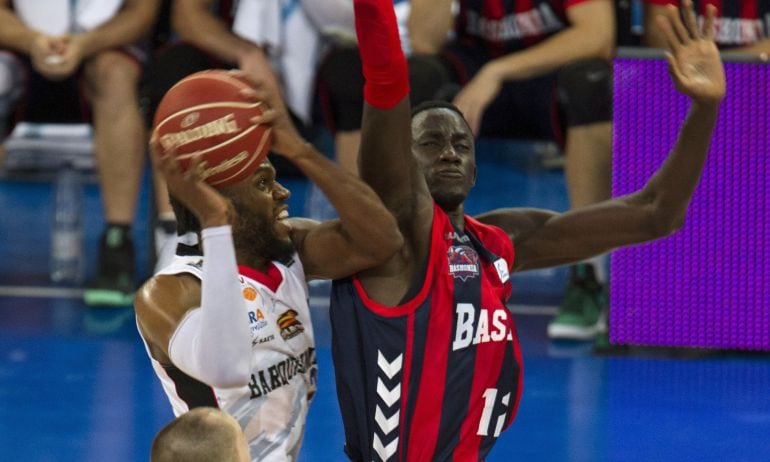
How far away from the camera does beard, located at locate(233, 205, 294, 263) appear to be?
11.2ft

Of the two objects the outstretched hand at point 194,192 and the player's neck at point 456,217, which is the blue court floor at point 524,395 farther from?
the outstretched hand at point 194,192

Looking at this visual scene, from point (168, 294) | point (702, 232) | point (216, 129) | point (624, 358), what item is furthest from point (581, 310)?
point (216, 129)

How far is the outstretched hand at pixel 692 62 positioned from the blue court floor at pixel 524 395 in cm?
176

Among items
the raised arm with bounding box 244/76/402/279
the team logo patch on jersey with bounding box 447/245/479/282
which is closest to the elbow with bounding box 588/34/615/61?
the team logo patch on jersey with bounding box 447/245/479/282

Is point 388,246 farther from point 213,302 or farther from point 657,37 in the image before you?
point 657,37

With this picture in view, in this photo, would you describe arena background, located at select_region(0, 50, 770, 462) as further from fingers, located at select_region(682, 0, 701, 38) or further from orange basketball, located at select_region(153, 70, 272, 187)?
orange basketball, located at select_region(153, 70, 272, 187)

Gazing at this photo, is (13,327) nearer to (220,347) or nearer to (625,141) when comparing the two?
(625,141)

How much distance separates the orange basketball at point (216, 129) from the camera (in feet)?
9.97

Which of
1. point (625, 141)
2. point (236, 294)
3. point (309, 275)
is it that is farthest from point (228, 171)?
point (625, 141)

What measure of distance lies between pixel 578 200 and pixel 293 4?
4.87ft

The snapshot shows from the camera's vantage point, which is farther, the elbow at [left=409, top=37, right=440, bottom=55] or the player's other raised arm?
the elbow at [left=409, top=37, right=440, bottom=55]

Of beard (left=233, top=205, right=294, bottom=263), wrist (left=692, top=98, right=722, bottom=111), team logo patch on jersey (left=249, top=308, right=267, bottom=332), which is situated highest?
wrist (left=692, top=98, right=722, bottom=111)

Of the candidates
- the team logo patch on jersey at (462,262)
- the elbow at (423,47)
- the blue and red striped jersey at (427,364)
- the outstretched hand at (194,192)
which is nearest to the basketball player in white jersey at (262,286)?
the outstretched hand at (194,192)

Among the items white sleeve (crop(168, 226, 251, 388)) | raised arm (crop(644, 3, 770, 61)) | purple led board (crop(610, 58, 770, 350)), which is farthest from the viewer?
raised arm (crop(644, 3, 770, 61))
